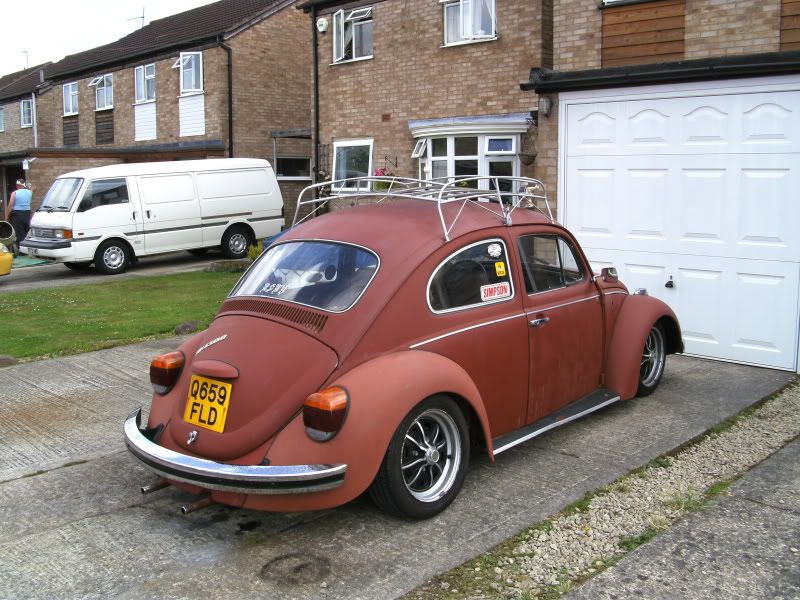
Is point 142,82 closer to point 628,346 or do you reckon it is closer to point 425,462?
point 628,346

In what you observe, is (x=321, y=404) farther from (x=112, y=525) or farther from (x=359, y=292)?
(x=112, y=525)

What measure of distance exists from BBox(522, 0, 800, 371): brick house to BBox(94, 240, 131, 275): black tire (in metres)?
10.3

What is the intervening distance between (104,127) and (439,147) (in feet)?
55.3

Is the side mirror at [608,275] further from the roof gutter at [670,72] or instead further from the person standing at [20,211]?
the person standing at [20,211]

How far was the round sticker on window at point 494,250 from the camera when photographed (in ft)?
16.8

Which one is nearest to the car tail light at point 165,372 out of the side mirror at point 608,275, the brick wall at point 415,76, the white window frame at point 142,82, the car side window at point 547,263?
the car side window at point 547,263

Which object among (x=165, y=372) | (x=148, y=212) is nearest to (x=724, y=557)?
(x=165, y=372)

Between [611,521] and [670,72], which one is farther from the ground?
[670,72]

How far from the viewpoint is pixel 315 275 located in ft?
15.7

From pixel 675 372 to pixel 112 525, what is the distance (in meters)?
5.25

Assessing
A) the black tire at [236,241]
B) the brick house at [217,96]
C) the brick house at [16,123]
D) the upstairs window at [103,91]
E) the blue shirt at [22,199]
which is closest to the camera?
the black tire at [236,241]

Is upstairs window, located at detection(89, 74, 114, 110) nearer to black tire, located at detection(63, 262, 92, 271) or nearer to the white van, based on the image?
the white van

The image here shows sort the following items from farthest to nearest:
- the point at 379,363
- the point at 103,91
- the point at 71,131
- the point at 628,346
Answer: the point at 71,131, the point at 103,91, the point at 628,346, the point at 379,363

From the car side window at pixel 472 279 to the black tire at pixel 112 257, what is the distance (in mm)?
12756
